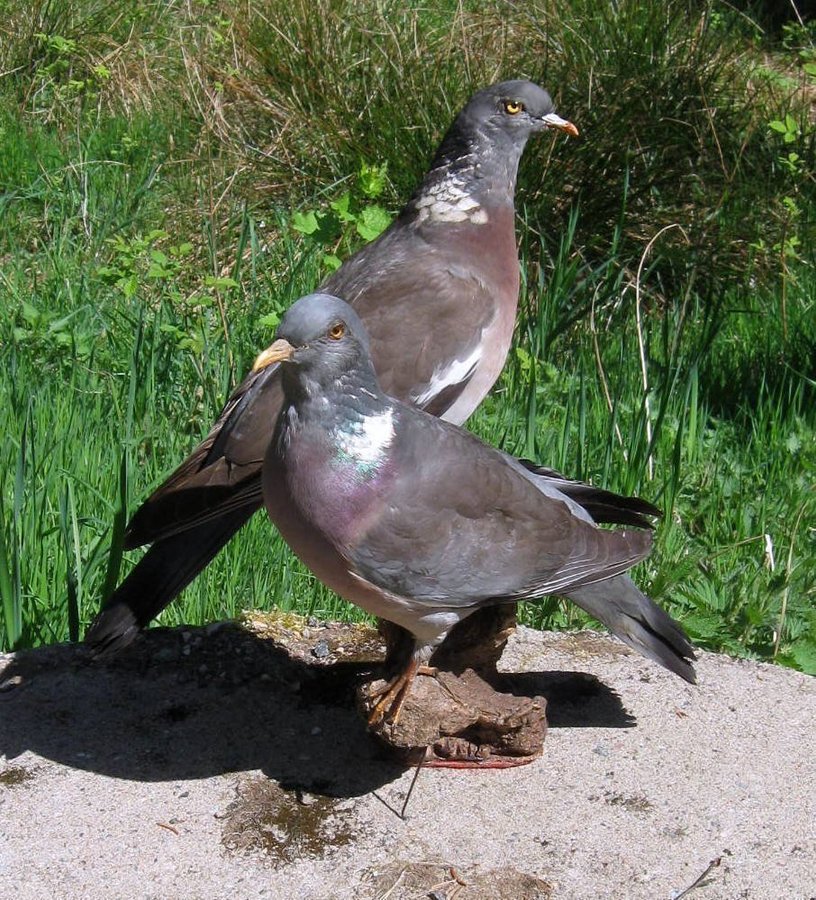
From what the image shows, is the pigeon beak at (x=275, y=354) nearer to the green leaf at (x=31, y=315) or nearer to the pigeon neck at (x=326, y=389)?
the pigeon neck at (x=326, y=389)

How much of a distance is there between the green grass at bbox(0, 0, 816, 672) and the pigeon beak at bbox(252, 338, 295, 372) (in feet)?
2.68

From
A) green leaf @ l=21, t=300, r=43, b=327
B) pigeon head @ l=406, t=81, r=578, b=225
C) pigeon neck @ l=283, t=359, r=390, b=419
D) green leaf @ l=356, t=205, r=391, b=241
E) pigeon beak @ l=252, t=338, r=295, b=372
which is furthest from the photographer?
green leaf @ l=356, t=205, r=391, b=241

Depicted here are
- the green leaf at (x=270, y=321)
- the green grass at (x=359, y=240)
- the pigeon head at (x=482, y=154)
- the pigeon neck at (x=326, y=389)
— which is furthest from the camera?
the green leaf at (x=270, y=321)

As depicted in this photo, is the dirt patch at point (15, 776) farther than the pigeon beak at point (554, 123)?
No

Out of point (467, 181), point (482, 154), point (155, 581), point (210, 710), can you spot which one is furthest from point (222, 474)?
point (482, 154)

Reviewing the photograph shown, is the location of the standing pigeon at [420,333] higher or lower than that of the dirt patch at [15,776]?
higher

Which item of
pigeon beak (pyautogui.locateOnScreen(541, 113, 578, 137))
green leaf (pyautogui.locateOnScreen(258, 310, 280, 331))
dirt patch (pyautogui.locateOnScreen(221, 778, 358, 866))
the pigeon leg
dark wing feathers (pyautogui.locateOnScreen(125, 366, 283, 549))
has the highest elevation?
pigeon beak (pyautogui.locateOnScreen(541, 113, 578, 137))

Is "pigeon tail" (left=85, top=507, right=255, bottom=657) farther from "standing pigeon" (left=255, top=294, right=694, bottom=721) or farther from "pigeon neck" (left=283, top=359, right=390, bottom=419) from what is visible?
"pigeon neck" (left=283, top=359, right=390, bottom=419)

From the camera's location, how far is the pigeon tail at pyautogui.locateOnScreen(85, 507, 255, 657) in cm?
298

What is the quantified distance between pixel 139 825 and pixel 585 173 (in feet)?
13.8

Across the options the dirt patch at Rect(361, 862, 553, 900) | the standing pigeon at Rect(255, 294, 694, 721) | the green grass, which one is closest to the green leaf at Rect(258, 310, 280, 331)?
the green grass

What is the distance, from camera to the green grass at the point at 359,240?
3732mm

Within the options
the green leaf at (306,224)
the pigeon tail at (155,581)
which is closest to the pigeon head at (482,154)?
the green leaf at (306,224)

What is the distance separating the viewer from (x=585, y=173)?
241 inches
